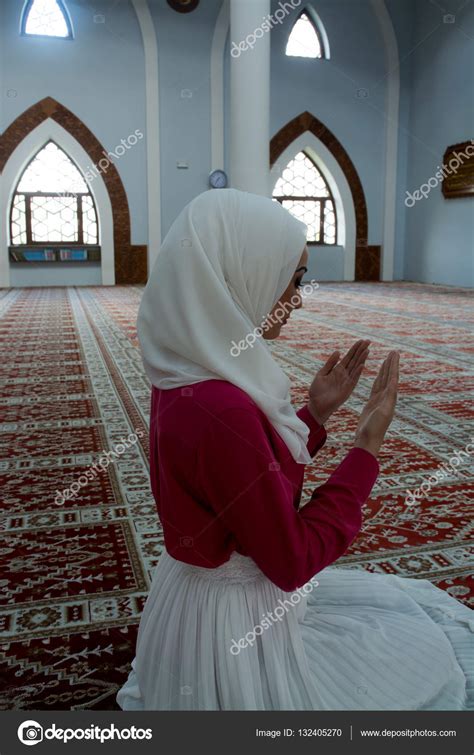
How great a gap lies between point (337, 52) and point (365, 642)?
13738 mm

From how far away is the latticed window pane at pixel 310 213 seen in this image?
528 inches

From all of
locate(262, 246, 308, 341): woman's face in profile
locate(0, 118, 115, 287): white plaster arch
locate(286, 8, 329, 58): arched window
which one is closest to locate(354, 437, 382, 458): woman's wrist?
locate(262, 246, 308, 341): woman's face in profile

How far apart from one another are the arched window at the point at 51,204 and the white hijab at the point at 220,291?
1181 cm

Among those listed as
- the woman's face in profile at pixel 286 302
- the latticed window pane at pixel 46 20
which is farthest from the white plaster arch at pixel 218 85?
the woman's face in profile at pixel 286 302

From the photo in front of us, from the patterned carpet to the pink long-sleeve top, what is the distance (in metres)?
0.60

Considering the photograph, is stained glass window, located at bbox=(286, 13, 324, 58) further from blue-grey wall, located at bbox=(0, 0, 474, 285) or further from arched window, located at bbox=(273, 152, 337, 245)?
arched window, located at bbox=(273, 152, 337, 245)

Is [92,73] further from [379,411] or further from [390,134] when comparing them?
[379,411]

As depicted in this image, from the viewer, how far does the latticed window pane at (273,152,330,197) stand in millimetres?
13312

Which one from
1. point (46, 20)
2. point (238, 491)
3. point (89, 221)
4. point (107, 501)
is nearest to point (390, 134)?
point (89, 221)

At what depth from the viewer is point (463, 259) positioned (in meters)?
12.1

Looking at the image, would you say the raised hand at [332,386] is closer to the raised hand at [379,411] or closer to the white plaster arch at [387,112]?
the raised hand at [379,411]
